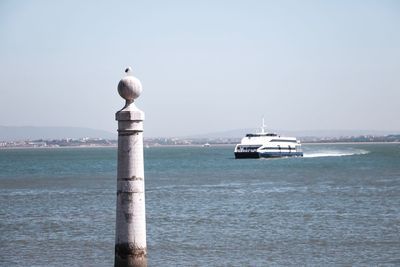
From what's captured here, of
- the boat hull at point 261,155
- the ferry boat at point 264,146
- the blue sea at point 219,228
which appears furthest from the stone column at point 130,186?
the boat hull at point 261,155

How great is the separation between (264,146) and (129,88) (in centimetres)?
11509

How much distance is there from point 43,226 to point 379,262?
14.3 meters

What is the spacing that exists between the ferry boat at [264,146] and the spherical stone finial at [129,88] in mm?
114500

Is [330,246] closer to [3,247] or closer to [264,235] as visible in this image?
[264,235]

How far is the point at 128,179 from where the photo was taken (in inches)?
518

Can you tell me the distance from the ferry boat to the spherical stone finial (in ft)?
376

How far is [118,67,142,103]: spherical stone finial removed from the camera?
13.2 metres

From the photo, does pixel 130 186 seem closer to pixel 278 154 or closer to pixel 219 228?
pixel 219 228

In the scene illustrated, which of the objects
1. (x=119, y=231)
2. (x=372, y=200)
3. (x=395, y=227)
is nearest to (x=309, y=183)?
(x=372, y=200)

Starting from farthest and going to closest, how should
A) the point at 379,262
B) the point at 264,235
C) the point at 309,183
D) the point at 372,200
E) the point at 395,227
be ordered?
the point at 309,183 < the point at 372,200 < the point at 395,227 < the point at 264,235 < the point at 379,262

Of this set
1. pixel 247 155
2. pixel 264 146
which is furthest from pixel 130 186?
pixel 247 155

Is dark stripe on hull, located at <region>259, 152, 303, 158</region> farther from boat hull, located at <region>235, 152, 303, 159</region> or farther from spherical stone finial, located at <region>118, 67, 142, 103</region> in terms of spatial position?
spherical stone finial, located at <region>118, 67, 142, 103</region>

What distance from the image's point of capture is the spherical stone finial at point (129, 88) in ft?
43.4

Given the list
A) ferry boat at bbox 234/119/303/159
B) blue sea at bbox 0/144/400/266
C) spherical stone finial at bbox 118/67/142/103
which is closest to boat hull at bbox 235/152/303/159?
ferry boat at bbox 234/119/303/159
